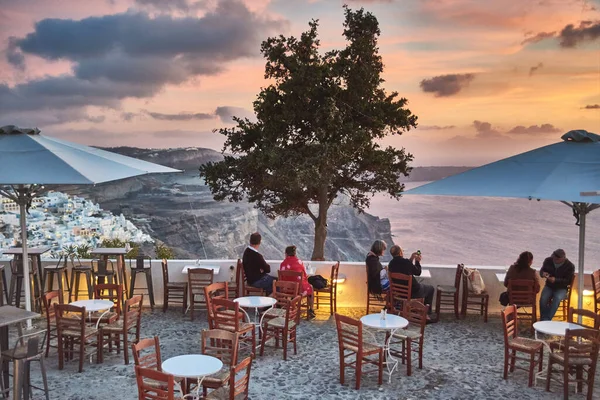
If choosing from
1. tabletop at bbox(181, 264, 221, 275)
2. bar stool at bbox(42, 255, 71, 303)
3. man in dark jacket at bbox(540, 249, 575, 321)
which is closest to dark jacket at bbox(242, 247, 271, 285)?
tabletop at bbox(181, 264, 221, 275)

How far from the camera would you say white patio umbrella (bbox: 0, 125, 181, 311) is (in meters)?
6.12

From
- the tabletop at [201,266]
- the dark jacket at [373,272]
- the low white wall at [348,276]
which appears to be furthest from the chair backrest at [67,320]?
the dark jacket at [373,272]

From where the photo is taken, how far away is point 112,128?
21031 millimetres

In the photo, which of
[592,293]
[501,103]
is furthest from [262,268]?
[501,103]

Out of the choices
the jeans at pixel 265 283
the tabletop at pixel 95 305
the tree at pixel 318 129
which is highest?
the tree at pixel 318 129

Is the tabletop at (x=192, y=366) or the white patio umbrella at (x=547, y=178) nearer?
the tabletop at (x=192, y=366)

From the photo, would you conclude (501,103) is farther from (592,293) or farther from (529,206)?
(529,206)

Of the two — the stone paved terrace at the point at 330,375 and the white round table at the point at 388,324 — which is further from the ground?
the white round table at the point at 388,324

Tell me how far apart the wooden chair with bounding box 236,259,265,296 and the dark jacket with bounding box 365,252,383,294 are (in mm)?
1777

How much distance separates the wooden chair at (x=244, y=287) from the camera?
9492 mm

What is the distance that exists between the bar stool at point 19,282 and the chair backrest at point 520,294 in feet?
25.7

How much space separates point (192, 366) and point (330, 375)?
2294 mm

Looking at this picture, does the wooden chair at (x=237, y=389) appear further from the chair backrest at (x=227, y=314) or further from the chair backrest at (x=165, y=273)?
the chair backrest at (x=165, y=273)

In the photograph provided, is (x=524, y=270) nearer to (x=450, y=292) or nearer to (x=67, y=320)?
(x=450, y=292)
